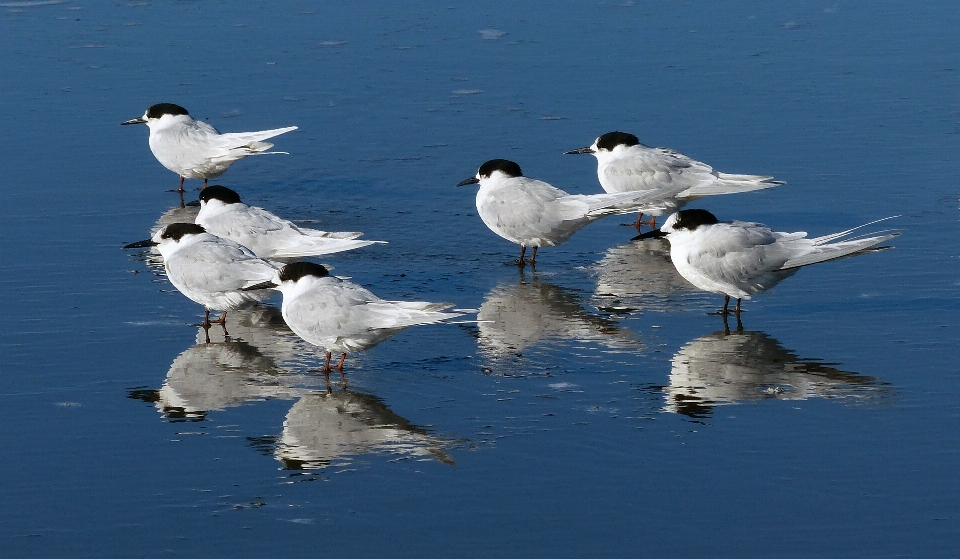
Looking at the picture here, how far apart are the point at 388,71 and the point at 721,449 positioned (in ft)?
25.5

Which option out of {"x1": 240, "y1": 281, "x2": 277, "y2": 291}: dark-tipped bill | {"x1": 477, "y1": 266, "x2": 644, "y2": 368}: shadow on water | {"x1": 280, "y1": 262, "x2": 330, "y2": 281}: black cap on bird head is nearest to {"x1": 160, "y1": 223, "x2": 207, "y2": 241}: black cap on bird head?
{"x1": 240, "y1": 281, "x2": 277, "y2": 291}: dark-tipped bill

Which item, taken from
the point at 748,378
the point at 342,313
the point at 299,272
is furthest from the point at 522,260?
the point at 748,378

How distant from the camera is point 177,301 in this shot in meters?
7.82

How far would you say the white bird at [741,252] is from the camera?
7.23 m

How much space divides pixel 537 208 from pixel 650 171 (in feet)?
4.50

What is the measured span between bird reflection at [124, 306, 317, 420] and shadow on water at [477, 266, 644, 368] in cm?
98

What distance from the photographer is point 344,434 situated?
5.74 m

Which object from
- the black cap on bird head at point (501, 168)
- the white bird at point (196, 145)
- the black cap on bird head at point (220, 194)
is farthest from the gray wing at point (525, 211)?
the white bird at point (196, 145)

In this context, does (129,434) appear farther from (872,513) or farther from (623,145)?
(623,145)

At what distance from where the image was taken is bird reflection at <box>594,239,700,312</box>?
7.68 m

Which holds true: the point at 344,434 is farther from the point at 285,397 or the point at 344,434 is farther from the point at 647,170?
the point at 647,170

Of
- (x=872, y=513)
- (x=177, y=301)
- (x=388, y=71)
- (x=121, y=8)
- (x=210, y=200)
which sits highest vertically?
(x=121, y=8)

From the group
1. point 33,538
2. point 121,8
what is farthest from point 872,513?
point 121,8

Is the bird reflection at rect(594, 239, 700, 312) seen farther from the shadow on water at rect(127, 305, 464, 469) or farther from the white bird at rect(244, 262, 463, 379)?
the shadow on water at rect(127, 305, 464, 469)
